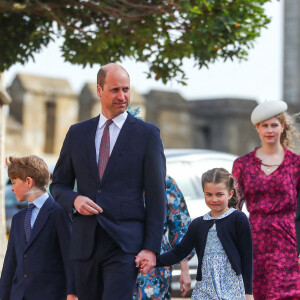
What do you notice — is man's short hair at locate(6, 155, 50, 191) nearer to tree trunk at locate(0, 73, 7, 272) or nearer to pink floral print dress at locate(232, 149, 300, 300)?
pink floral print dress at locate(232, 149, 300, 300)

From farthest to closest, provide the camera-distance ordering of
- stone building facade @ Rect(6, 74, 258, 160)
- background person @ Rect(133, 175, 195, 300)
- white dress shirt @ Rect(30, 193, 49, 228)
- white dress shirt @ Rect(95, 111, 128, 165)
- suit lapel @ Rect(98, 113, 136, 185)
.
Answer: stone building facade @ Rect(6, 74, 258, 160), background person @ Rect(133, 175, 195, 300), white dress shirt @ Rect(30, 193, 49, 228), white dress shirt @ Rect(95, 111, 128, 165), suit lapel @ Rect(98, 113, 136, 185)

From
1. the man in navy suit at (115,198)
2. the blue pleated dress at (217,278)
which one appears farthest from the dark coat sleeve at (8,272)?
the blue pleated dress at (217,278)

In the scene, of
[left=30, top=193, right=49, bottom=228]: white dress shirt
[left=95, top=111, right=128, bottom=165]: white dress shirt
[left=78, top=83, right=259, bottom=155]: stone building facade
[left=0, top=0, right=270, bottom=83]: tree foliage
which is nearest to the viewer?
[left=95, top=111, right=128, bottom=165]: white dress shirt

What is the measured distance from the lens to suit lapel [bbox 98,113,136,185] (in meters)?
4.68

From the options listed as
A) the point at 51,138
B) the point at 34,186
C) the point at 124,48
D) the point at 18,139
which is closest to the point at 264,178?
the point at 34,186

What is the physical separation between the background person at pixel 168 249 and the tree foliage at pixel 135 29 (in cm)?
245

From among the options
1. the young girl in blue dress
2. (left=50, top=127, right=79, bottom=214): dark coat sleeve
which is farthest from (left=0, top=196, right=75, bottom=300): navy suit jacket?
the young girl in blue dress

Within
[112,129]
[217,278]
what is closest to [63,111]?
[217,278]

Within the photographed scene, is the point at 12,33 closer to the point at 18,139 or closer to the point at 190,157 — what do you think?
the point at 190,157

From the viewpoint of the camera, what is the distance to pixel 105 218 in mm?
4625

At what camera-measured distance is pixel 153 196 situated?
15.4ft

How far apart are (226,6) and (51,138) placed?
48.9ft

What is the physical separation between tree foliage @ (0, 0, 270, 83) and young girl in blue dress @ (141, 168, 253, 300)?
9.01 feet

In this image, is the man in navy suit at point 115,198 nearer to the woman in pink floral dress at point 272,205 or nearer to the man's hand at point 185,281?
the man's hand at point 185,281
